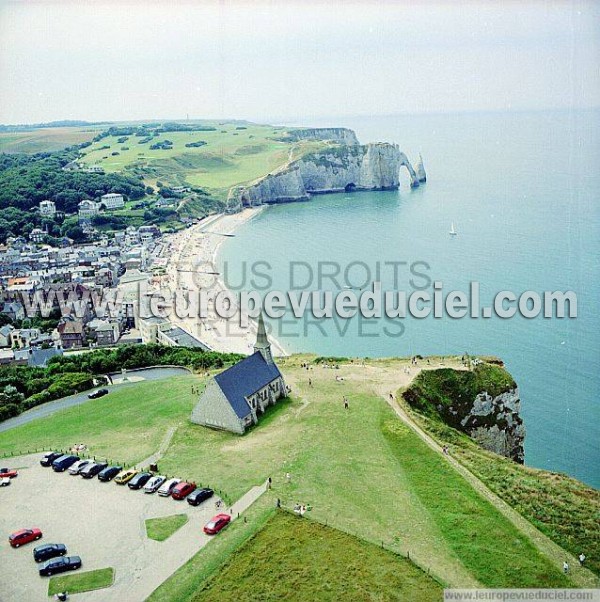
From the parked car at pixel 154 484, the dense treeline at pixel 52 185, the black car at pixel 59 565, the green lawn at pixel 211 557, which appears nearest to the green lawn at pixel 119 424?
the parked car at pixel 154 484

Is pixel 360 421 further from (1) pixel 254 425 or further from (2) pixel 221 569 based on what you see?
(2) pixel 221 569

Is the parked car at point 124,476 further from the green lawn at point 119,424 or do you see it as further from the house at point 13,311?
the house at point 13,311

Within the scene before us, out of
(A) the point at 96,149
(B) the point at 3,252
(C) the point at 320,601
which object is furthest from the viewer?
(A) the point at 96,149

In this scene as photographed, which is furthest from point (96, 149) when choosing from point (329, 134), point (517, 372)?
point (517, 372)

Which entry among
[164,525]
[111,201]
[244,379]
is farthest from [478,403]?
[111,201]

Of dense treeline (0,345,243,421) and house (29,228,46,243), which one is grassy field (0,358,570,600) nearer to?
dense treeline (0,345,243,421)

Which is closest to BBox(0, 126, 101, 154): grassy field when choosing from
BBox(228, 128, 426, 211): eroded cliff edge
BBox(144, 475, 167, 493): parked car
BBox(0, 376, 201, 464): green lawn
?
BBox(228, 128, 426, 211): eroded cliff edge

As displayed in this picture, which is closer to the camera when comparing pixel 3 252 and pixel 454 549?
pixel 454 549
